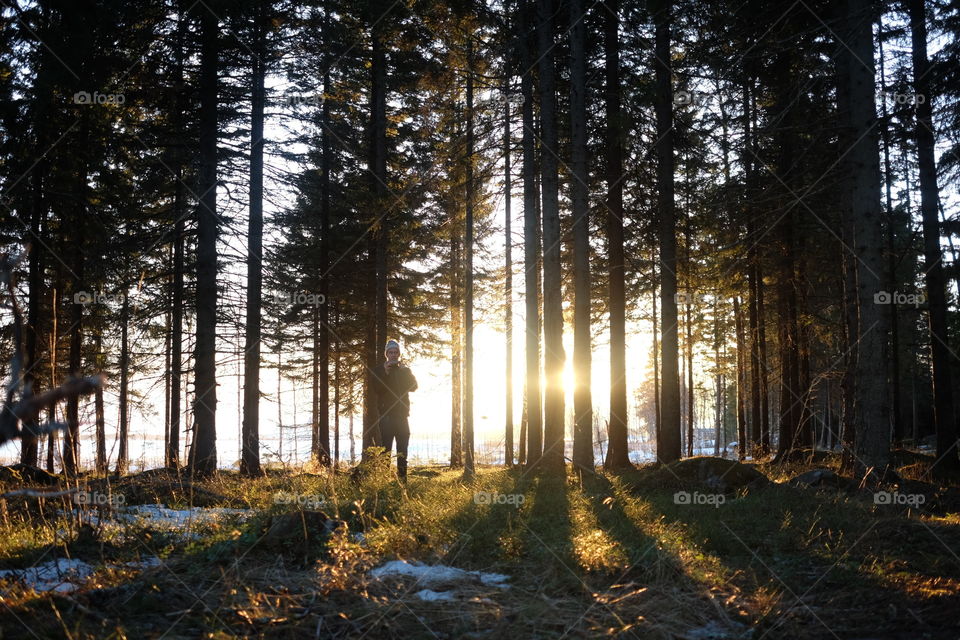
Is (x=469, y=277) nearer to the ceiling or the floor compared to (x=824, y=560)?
nearer to the ceiling

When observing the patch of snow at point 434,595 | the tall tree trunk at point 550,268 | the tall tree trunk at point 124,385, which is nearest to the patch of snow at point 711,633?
the patch of snow at point 434,595

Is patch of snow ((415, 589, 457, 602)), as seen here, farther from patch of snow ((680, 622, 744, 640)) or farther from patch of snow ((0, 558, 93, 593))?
patch of snow ((0, 558, 93, 593))

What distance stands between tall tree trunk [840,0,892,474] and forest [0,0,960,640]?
58 millimetres

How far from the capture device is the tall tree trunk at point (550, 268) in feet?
37.1

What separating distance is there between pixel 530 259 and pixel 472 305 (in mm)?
2081

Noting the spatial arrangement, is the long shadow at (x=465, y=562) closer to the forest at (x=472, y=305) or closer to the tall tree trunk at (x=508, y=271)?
the forest at (x=472, y=305)

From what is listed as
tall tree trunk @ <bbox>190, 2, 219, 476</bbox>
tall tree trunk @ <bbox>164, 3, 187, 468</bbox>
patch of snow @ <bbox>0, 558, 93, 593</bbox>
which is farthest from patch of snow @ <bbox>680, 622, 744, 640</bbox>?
tall tree trunk @ <bbox>190, 2, 219, 476</bbox>

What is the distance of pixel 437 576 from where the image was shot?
4.22 metres

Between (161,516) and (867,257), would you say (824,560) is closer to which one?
(867,257)

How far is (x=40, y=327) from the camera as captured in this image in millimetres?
15188

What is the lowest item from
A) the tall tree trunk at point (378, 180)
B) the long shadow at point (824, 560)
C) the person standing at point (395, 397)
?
the long shadow at point (824, 560)

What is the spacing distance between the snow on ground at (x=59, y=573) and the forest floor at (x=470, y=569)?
0.02 metres

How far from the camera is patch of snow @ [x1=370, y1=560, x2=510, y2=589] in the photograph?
162 inches

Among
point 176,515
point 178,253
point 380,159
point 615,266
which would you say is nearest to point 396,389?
point 176,515
